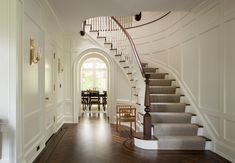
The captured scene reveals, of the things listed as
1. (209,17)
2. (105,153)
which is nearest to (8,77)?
(105,153)

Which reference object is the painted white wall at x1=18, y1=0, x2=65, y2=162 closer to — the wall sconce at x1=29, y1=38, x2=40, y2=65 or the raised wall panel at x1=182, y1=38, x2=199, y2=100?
the wall sconce at x1=29, y1=38, x2=40, y2=65

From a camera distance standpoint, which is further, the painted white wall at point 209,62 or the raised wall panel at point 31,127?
the painted white wall at point 209,62

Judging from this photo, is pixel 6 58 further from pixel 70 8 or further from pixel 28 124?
pixel 70 8

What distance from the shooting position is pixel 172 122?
16.5 feet

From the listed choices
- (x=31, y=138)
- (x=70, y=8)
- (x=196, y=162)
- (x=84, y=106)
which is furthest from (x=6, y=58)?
(x=84, y=106)

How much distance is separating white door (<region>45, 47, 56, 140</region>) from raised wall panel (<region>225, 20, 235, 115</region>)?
3544 mm

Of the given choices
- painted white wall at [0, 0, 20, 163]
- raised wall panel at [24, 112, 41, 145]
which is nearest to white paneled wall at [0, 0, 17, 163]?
painted white wall at [0, 0, 20, 163]

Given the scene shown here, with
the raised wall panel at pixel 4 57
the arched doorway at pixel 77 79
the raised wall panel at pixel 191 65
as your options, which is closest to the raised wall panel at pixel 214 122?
the raised wall panel at pixel 191 65

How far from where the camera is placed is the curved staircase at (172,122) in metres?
4.36

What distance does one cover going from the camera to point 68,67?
7523mm

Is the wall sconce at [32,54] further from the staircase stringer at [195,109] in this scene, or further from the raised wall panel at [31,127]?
the staircase stringer at [195,109]

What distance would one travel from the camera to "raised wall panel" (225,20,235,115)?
3.63 m

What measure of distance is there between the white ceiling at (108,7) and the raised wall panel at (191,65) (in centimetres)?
89

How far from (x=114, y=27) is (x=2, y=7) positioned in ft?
16.7
